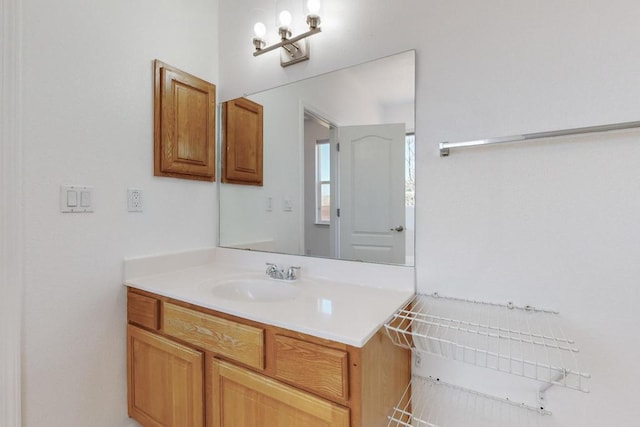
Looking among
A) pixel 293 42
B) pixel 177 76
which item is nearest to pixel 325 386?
pixel 293 42

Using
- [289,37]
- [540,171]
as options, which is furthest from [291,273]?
[289,37]

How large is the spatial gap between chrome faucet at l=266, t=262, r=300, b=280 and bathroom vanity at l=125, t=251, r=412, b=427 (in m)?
0.06

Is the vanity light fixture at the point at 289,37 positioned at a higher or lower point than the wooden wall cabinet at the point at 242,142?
higher

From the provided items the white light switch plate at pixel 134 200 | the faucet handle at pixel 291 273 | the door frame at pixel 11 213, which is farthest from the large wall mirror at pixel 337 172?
the door frame at pixel 11 213

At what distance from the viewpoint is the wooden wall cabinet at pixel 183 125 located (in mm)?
1558

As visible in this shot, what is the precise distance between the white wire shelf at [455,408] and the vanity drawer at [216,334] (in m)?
0.53

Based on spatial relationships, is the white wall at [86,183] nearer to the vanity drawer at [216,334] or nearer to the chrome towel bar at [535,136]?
the vanity drawer at [216,334]

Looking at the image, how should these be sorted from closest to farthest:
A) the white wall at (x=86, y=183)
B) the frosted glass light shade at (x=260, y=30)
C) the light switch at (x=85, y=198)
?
the white wall at (x=86, y=183) < the light switch at (x=85, y=198) < the frosted glass light shade at (x=260, y=30)

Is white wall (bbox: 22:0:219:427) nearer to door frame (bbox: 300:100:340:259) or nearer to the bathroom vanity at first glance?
the bathroom vanity

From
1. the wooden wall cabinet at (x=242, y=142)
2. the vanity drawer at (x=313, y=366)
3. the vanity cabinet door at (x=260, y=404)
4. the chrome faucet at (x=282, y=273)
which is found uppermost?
the wooden wall cabinet at (x=242, y=142)

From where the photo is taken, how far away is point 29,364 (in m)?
1.14

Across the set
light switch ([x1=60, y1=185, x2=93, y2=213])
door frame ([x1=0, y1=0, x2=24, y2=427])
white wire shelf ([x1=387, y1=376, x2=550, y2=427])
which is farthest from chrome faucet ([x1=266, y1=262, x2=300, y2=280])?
door frame ([x1=0, y1=0, x2=24, y2=427])

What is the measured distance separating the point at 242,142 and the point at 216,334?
3.86ft

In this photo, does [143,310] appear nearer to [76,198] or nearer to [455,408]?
[76,198]
